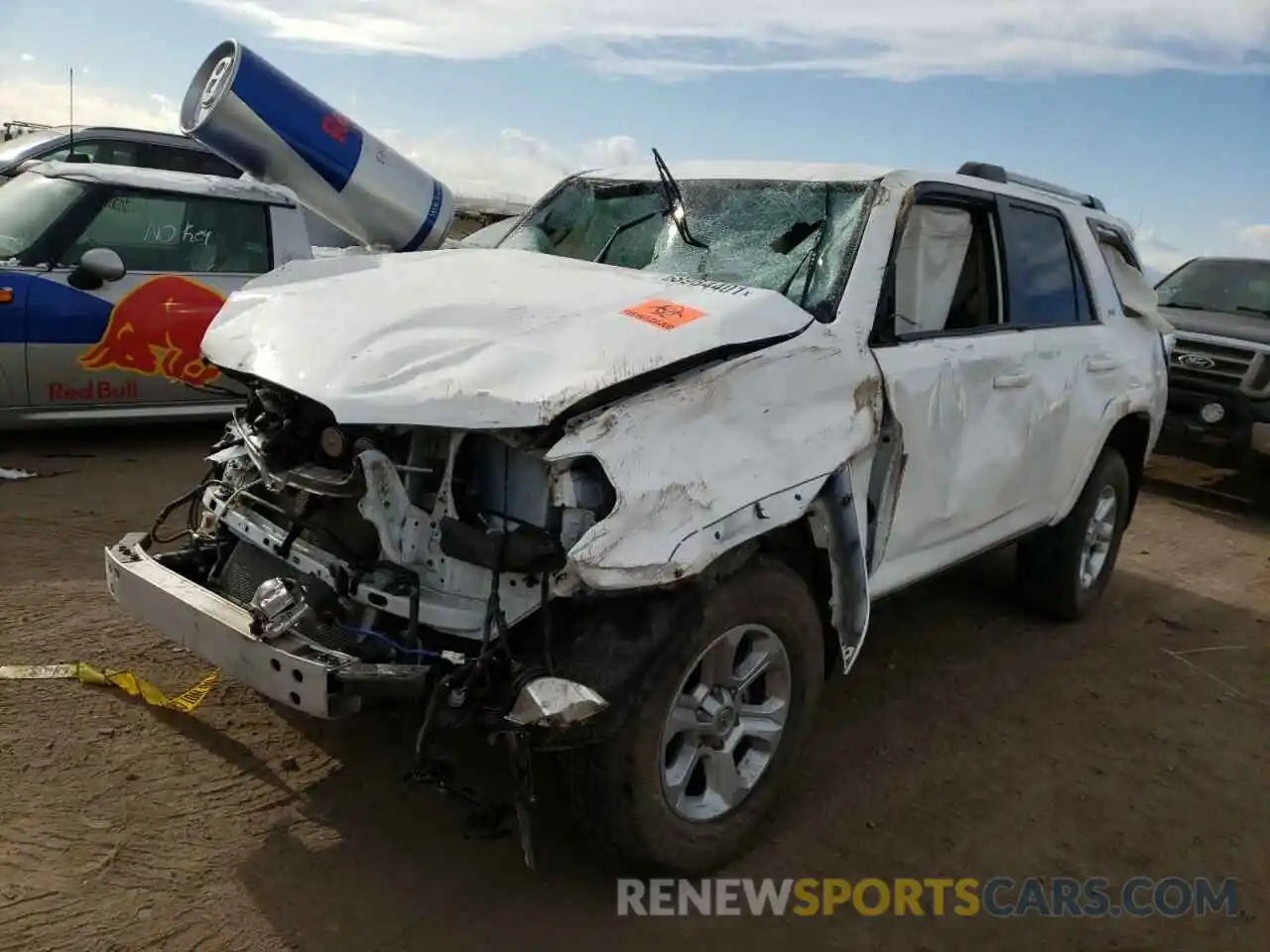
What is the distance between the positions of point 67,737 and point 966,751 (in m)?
3.12

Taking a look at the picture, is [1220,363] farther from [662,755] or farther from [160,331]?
[160,331]

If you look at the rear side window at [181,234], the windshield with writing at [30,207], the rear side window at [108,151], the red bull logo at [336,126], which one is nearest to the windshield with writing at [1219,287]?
the red bull logo at [336,126]

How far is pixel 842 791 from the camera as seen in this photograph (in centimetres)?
363

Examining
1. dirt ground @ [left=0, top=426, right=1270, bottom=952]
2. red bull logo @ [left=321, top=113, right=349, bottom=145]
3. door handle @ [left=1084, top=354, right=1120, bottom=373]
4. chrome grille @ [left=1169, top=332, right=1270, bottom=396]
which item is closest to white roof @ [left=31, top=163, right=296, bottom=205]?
red bull logo @ [left=321, top=113, right=349, bottom=145]

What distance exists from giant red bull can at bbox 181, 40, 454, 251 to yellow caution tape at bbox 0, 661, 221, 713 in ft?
12.6

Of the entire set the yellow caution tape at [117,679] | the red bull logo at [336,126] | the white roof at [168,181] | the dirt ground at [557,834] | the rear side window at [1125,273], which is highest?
the red bull logo at [336,126]

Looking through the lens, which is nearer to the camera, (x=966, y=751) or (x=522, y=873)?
(x=522, y=873)

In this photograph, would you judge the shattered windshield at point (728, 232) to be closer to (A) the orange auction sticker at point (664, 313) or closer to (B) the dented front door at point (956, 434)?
(B) the dented front door at point (956, 434)

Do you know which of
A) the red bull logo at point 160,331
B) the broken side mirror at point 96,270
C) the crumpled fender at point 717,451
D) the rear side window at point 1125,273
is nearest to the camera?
the crumpled fender at point 717,451

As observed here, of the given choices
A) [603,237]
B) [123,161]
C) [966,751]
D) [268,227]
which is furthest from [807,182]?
[123,161]

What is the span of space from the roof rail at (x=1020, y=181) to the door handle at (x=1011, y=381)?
84 cm

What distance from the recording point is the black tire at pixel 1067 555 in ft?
17.0

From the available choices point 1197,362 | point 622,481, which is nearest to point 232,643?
point 622,481

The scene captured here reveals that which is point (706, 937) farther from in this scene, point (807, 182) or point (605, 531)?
point (807, 182)
